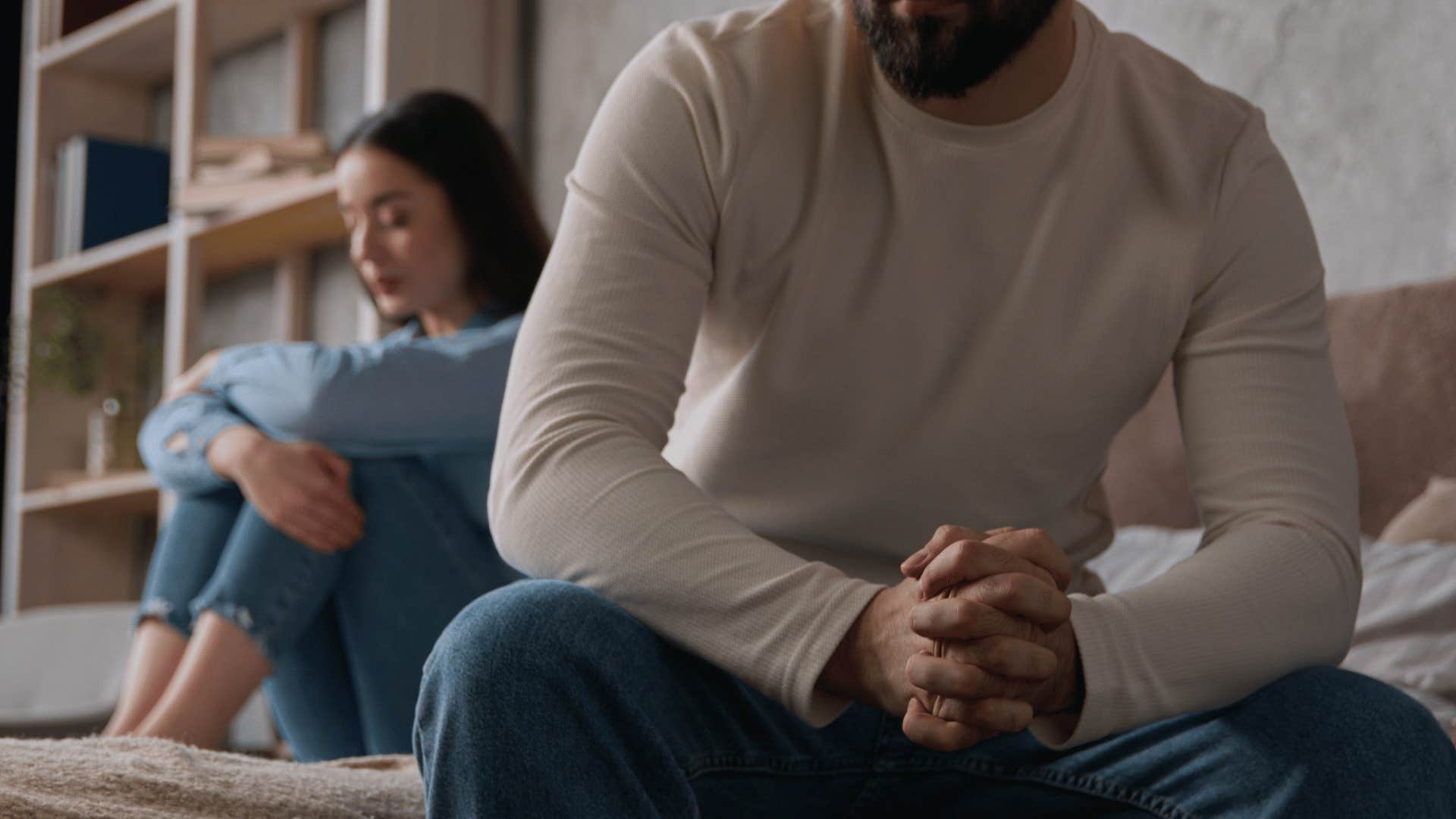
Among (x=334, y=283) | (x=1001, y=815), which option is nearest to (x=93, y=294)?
(x=334, y=283)

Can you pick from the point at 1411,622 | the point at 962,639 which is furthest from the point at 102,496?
the point at 962,639

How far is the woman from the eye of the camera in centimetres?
167

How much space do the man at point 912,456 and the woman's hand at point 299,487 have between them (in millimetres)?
648

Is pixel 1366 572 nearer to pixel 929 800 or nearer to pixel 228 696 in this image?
pixel 929 800

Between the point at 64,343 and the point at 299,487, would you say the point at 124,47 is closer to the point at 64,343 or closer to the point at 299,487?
the point at 64,343

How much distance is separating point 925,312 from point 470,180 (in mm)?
1153

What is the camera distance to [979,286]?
1115 millimetres

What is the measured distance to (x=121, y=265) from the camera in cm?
356

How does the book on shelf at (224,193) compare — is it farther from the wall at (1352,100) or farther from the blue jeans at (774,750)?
the blue jeans at (774,750)

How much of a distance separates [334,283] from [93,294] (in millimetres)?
777

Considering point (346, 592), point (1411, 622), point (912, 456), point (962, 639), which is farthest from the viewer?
point (346, 592)

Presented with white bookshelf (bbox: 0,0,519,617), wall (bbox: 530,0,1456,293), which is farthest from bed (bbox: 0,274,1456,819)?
white bookshelf (bbox: 0,0,519,617)

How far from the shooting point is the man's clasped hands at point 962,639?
2.76 ft

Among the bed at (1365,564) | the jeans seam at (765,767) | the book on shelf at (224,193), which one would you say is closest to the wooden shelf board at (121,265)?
the book on shelf at (224,193)
